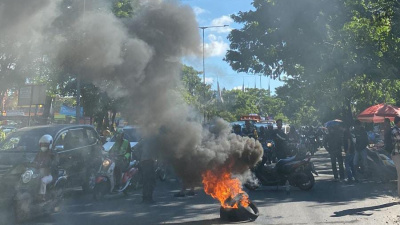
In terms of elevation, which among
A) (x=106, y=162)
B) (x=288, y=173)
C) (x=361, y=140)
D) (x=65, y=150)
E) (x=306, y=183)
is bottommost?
(x=306, y=183)

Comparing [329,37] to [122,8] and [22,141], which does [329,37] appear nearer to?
[122,8]

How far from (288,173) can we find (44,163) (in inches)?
249

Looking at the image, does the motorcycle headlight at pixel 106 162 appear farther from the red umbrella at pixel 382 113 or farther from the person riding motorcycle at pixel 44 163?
the red umbrella at pixel 382 113

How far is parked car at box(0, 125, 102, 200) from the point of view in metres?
10.2

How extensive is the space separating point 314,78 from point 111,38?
43.9 ft

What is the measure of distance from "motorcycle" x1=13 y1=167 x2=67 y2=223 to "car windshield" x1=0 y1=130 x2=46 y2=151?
1949mm

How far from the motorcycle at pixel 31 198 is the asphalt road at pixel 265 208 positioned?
0.64 feet

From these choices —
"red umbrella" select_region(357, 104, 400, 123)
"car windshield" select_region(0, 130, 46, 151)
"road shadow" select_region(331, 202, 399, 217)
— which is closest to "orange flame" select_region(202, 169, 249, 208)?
"road shadow" select_region(331, 202, 399, 217)

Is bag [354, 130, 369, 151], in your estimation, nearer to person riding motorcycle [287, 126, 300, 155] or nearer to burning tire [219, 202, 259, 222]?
person riding motorcycle [287, 126, 300, 155]

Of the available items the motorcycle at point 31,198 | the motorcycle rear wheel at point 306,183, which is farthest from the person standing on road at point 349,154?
the motorcycle at point 31,198

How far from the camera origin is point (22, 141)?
10.8m

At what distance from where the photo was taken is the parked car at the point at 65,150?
10.2 metres

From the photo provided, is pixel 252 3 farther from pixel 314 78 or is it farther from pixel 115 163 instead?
pixel 115 163

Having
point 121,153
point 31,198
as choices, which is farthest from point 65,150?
point 31,198
